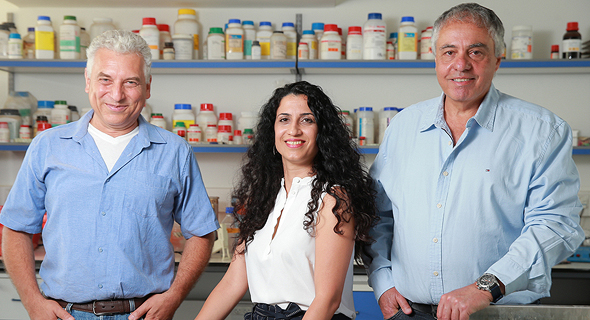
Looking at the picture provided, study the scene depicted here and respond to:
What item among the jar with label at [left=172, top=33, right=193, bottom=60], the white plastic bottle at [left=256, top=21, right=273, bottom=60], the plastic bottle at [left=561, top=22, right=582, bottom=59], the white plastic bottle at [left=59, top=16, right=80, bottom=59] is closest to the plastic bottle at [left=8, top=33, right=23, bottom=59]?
the white plastic bottle at [left=59, top=16, right=80, bottom=59]

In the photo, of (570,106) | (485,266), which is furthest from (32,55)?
(570,106)

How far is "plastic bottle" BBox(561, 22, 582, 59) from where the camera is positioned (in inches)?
101

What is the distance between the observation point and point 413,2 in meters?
2.83

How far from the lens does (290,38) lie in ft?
8.84

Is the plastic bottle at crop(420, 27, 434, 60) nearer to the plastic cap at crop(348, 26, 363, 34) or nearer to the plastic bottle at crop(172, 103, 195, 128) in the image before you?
the plastic cap at crop(348, 26, 363, 34)

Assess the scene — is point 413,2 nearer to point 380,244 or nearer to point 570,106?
point 570,106

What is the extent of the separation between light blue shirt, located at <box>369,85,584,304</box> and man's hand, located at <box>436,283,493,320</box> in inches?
4.7

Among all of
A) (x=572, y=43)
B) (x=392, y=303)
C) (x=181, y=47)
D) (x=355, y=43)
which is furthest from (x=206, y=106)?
(x=572, y=43)

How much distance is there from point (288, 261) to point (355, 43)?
67.2 inches

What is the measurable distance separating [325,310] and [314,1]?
2034mm

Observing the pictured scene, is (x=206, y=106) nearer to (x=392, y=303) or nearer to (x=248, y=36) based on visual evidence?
(x=248, y=36)

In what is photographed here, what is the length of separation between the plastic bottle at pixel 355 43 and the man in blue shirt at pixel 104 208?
1.47 m

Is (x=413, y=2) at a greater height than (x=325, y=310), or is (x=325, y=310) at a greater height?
(x=413, y=2)

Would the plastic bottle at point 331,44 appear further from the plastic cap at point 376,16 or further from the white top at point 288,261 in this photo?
the white top at point 288,261
